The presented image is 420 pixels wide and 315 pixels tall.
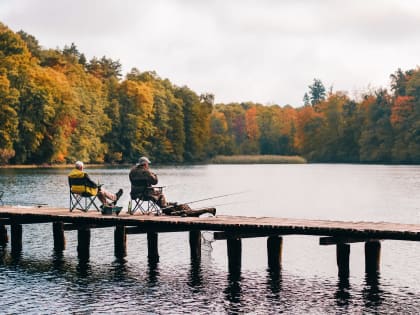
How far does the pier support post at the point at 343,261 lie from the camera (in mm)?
22812

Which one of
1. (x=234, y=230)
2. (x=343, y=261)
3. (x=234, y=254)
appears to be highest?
(x=234, y=230)

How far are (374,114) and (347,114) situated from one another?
15.0 meters

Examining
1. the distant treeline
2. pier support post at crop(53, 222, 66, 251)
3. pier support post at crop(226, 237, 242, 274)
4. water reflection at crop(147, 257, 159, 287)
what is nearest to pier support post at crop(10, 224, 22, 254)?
pier support post at crop(53, 222, 66, 251)

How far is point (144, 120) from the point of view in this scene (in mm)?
125812

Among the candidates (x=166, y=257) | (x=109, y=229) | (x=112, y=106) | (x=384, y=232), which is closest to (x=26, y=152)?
(x=112, y=106)

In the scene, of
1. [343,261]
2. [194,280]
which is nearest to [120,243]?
[194,280]

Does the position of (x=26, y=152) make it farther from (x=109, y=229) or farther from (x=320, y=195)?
(x=109, y=229)

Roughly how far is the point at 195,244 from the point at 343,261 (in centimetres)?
445

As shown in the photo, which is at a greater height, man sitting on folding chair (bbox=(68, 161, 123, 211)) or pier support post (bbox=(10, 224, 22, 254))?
man sitting on folding chair (bbox=(68, 161, 123, 211))

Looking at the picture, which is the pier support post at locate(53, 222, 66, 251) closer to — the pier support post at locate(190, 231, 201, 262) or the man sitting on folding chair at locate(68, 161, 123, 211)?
the man sitting on folding chair at locate(68, 161, 123, 211)

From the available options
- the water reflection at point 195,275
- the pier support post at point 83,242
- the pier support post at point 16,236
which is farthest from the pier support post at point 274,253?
the pier support post at point 16,236

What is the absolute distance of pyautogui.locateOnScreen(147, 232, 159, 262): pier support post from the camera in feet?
83.5

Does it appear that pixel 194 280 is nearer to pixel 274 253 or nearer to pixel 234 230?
pixel 234 230

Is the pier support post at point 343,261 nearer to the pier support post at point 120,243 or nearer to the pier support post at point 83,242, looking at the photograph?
the pier support post at point 120,243
